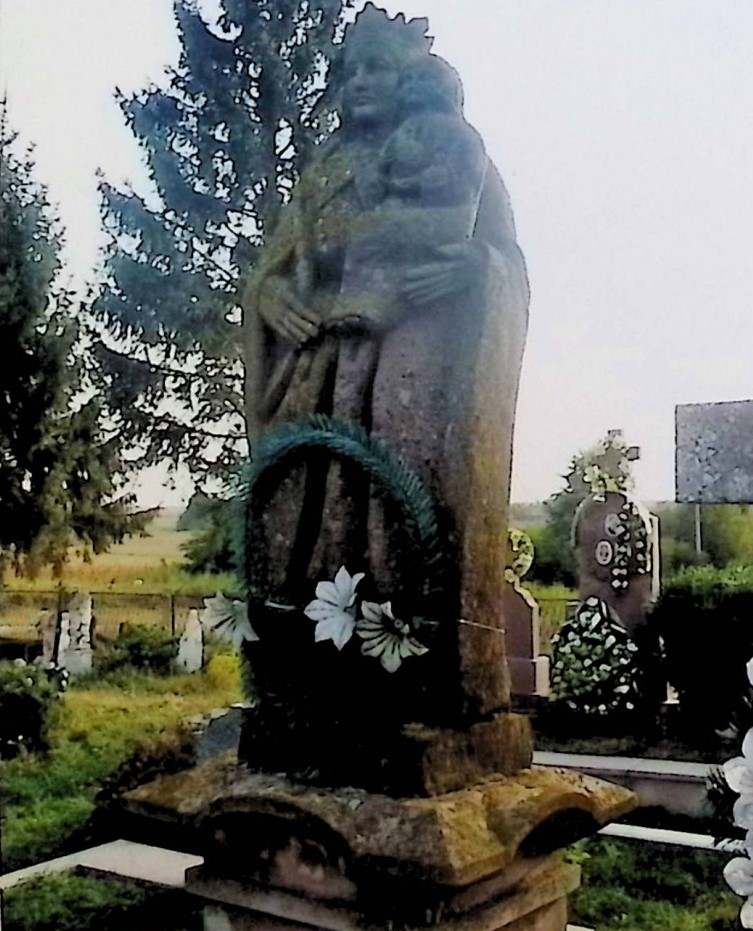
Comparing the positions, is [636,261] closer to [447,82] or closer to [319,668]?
[447,82]

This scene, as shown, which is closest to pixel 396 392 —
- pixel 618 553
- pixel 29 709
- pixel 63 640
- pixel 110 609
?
pixel 618 553

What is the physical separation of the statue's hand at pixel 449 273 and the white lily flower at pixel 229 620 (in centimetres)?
54

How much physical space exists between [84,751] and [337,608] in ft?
2.12

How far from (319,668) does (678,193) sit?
81cm

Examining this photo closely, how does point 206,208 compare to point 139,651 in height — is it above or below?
above

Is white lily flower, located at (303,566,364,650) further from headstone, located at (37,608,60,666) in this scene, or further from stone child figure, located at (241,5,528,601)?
headstone, located at (37,608,60,666)

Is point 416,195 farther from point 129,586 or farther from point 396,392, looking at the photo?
point 129,586

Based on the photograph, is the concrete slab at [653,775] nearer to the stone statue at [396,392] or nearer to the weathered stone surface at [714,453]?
the stone statue at [396,392]

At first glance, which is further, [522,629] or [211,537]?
[211,537]

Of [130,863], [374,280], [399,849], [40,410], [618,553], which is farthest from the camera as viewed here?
[40,410]

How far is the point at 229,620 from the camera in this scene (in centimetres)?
191

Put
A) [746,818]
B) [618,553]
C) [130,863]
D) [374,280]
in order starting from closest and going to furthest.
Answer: [746,818] < [618,553] < [374,280] < [130,863]

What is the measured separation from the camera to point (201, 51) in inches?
81.1

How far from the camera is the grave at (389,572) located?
1626mm
